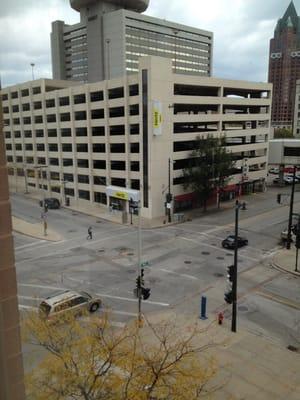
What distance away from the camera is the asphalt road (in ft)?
69.4

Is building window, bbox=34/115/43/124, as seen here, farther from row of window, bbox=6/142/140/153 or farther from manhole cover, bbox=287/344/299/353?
manhole cover, bbox=287/344/299/353

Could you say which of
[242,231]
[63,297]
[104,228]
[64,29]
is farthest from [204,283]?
[64,29]

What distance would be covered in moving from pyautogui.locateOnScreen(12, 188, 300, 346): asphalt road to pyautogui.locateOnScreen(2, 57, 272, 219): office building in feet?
25.2

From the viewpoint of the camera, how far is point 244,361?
52.5 feet

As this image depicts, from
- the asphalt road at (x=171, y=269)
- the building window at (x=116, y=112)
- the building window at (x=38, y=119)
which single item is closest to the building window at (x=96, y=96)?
the building window at (x=116, y=112)

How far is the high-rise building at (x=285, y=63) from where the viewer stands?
18838 cm

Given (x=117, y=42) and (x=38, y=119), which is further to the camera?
(x=117, y=42)

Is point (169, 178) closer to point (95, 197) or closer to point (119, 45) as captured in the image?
point (95, 197)

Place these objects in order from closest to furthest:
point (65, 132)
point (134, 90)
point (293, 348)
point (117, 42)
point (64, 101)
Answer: point (293, 348)
point (134, 90)
point (64, 101)
point (65, 132)
point (117, 42)

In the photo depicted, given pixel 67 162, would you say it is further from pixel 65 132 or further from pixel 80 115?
pixel 80 115

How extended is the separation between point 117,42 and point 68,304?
108 metres

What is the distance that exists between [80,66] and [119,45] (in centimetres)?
2781

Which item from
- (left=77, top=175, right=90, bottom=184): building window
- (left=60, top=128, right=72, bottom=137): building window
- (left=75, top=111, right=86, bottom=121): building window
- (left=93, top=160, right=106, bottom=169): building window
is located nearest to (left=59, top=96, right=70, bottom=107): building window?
(left=75, top=111, right=86, bottom=121): building window

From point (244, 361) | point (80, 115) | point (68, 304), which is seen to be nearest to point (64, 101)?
point (80, 115)
